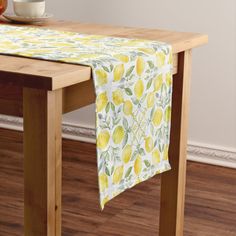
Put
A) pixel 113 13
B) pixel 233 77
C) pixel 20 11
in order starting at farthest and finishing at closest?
pixel 113 13 → pixel 233 77 → pixel 20 11

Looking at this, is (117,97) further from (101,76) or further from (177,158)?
(177,158)

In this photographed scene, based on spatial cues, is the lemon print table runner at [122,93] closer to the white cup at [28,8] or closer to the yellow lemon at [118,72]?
the yellow lemon at [118,72]

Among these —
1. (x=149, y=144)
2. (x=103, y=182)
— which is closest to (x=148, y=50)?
(x=149, y=144)

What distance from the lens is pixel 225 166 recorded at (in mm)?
3322

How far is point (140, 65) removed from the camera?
182 centimetres

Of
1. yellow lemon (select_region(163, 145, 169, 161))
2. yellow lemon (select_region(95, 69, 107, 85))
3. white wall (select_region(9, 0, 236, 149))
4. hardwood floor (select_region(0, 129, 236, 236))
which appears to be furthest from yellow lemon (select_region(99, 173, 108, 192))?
white wall (select_region(9, 0, 236, 149))

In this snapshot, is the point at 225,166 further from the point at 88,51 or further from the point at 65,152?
the point at 88,51

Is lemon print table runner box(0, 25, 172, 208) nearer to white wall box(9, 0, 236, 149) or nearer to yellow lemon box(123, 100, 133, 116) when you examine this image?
yellow lemon box(123, 100, 133, 116)

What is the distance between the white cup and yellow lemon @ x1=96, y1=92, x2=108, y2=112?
75 cm

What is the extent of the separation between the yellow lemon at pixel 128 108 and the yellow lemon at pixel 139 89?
38mm

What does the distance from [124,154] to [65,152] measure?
65.9 inches

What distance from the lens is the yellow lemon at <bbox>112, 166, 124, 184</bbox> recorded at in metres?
1.77

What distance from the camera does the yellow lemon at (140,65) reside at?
1.81 meters

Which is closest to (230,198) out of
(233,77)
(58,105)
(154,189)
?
(154,189)
